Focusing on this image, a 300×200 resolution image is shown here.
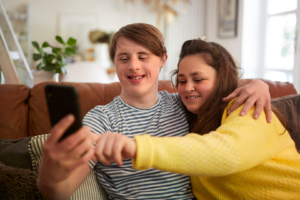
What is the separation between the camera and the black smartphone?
536 mm

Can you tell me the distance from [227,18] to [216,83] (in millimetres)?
3444

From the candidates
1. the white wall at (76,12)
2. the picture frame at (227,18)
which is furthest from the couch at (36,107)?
the white wall at (76,12)

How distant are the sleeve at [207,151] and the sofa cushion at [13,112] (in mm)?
1091

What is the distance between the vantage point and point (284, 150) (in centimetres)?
96

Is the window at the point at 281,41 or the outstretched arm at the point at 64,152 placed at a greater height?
the window at the point at 281,41

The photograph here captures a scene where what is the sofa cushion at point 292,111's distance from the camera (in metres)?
1.33

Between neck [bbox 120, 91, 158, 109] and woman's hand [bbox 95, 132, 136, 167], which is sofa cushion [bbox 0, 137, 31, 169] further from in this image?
woman's hand [bbox 95, 132, 136, 167]

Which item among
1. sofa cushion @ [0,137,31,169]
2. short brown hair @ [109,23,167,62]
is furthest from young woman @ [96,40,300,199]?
sofa cushion @ [0,137,31,169]

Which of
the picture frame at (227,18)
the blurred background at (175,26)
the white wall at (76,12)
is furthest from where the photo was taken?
the white wall at (76,12)

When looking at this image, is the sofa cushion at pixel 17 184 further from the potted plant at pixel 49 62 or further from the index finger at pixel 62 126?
the potted plant at pixel 49 62

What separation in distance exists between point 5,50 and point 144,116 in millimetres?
1324

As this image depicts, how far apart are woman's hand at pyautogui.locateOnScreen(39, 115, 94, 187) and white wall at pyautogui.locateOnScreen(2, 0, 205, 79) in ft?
14.8

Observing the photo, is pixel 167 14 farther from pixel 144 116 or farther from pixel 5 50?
pixel 144 116

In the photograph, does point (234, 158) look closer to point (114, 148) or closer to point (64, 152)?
point (114, 148)
